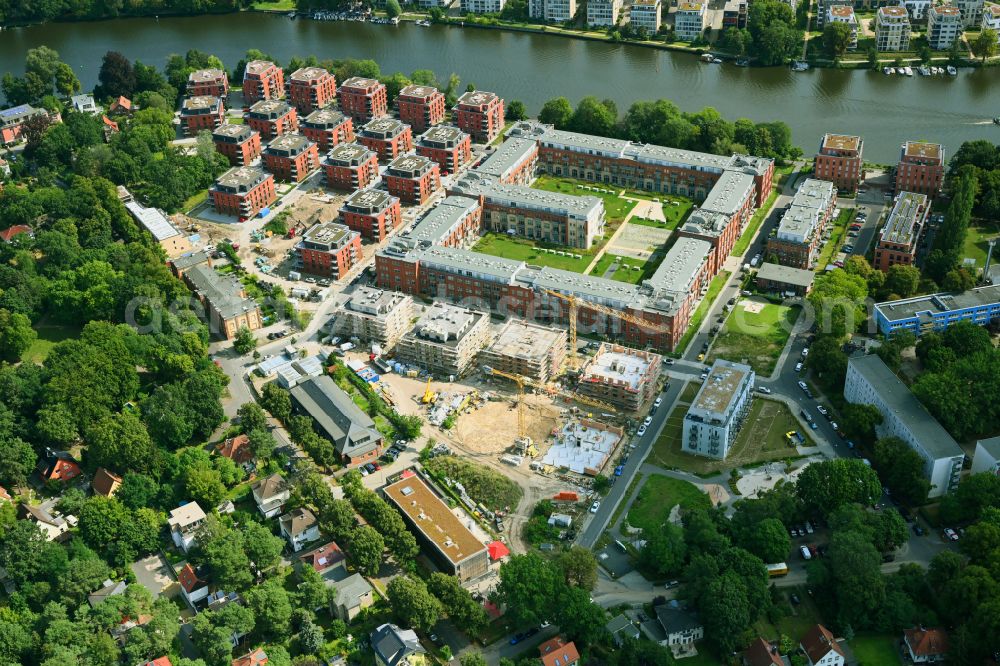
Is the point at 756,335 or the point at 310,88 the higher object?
the point at 310,88

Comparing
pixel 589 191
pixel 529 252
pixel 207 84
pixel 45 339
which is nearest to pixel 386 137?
pixel 589 191

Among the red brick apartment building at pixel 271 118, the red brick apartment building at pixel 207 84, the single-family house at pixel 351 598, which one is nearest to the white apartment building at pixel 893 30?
the red brick apartment building at pixel 271 118

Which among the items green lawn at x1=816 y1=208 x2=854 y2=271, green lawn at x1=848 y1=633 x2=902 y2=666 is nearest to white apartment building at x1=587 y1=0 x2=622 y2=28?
green lawn at x1=816 y1=208 x2=854 y2=271

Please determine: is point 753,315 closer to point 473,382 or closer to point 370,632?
point 473,382

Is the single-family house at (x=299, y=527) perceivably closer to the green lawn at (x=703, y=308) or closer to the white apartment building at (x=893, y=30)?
the green lawn at (x=703, y=308)

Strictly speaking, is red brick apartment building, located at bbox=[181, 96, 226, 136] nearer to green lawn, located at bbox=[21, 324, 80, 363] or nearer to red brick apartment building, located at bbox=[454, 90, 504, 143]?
red brick apartment building, located at bbox=[454, 90, 504, 143]

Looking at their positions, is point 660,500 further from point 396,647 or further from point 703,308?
point 703,308
